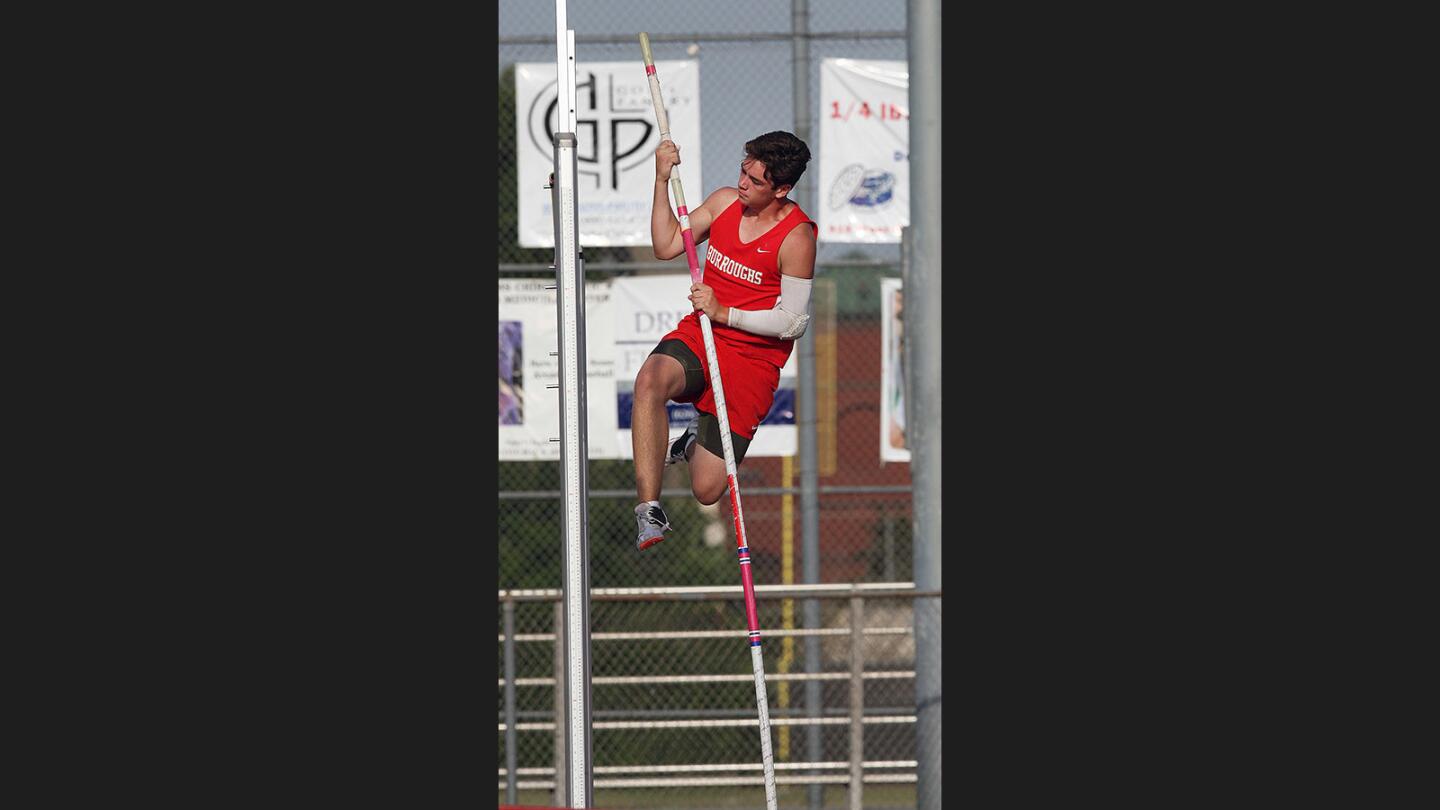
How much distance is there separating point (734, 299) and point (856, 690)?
13.4 ft

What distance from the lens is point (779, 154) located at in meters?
6.83

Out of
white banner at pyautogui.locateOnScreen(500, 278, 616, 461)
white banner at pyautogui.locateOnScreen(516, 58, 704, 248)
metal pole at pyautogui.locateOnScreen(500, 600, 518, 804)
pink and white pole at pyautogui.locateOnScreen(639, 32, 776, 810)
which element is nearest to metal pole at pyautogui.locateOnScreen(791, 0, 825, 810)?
white banner at pyautogui.locateOnScreen(516, 58, 704, 248)

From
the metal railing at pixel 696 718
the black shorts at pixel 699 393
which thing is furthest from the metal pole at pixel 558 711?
the black shorts at pixel 699 393

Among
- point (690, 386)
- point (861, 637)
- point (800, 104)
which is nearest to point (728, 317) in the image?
point (690, 386)

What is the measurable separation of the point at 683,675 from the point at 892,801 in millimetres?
1414

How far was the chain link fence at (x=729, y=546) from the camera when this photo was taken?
38.0 ft

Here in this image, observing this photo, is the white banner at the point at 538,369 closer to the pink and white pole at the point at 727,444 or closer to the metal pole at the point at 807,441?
the metal pole at the point at 807,441

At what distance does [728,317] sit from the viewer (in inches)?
271

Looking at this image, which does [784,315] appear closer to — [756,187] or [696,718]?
[756,187]

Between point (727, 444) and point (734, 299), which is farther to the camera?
point (734, 299)

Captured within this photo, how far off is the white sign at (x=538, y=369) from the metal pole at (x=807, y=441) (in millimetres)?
1083

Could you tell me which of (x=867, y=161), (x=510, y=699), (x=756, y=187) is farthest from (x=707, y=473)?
(x=867, y=161)

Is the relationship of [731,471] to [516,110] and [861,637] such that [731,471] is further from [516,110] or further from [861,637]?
[516,110]

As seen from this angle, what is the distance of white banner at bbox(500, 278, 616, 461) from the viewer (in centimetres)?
1187
